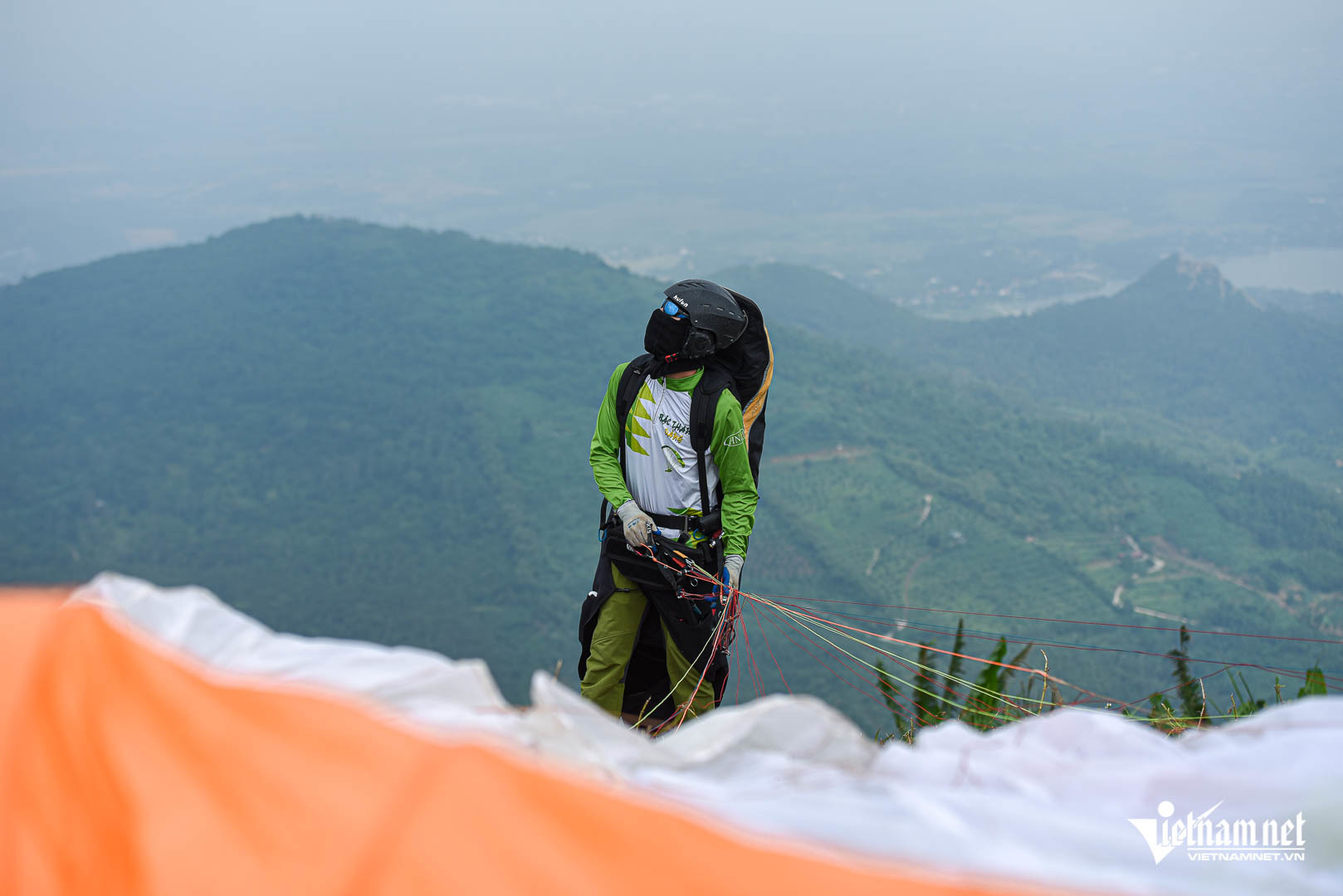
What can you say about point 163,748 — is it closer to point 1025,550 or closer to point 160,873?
point 160,873

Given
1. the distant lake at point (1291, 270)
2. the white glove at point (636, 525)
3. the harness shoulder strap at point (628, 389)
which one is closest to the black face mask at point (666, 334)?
the harness shoulder strap at point (628, 389)

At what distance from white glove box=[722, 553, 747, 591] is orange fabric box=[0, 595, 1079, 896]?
2928 millimetres

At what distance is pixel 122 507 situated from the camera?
79.1 metres

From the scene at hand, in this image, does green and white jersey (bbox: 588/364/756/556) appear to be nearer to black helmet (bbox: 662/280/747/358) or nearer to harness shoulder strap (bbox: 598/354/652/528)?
harness shoulder strap (bbox: 598/354/652/528)

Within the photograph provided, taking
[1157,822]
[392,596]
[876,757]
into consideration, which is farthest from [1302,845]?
[392,596]

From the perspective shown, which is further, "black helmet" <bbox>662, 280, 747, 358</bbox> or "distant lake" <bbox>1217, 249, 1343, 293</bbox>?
"distant lake" <bbox>1217, 249, 1343, 293</bbox>

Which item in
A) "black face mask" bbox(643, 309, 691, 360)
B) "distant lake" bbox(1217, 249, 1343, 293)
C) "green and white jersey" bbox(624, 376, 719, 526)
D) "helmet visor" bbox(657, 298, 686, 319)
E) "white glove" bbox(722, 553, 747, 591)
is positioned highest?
"helmet visor" bbox(657, 298, 686, 319)

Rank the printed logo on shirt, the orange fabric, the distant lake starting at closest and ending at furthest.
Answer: the orange fabric → the printed logo on shirt → the distant lake

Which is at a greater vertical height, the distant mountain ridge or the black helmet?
the black helmet

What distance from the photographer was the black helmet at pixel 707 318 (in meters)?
4.56

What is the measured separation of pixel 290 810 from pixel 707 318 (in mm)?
3280

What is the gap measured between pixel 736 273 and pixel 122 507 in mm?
96724

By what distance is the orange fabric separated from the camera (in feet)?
5.26

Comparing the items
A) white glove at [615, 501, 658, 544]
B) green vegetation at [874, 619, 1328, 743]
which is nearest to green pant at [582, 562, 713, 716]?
white glove at [615, 501, 658, 544]
